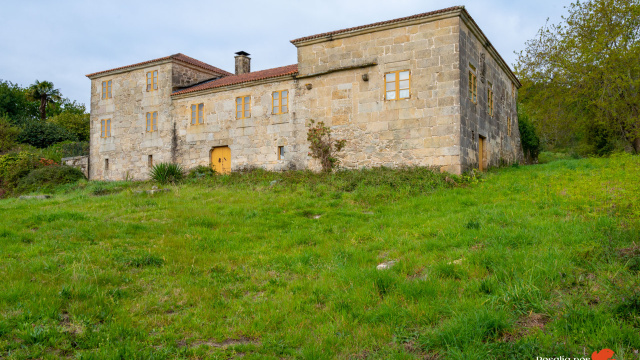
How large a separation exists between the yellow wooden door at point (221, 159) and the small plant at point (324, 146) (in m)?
4.52

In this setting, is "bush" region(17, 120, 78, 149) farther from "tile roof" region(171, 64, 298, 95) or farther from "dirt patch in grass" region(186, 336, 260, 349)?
"dirt patch in grass" region(186, 336, 260, 349)

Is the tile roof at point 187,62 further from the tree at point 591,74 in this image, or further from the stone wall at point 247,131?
the tree at point 591,74

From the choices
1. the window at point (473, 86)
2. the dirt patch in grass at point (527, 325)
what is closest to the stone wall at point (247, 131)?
the window at point (473, 86)

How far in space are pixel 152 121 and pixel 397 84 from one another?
12892 millimetres

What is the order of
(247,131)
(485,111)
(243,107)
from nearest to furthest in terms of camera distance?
(485,111), (247,131), (243,107)

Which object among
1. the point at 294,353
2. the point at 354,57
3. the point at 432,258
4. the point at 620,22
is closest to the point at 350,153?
the point at 354,57

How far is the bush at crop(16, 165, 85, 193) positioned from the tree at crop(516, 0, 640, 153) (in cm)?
2524

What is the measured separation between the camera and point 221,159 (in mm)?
19781

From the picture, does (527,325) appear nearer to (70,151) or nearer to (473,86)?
(473,86)

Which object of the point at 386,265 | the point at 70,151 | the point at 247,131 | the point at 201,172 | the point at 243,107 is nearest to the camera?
the point at 386,265

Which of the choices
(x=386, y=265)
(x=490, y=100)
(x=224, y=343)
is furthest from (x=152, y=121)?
(x=224, y=343)

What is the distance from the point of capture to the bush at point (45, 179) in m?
19.8

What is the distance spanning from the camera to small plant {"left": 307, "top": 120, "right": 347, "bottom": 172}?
16.8m

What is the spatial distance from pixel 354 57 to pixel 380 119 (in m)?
2.67
